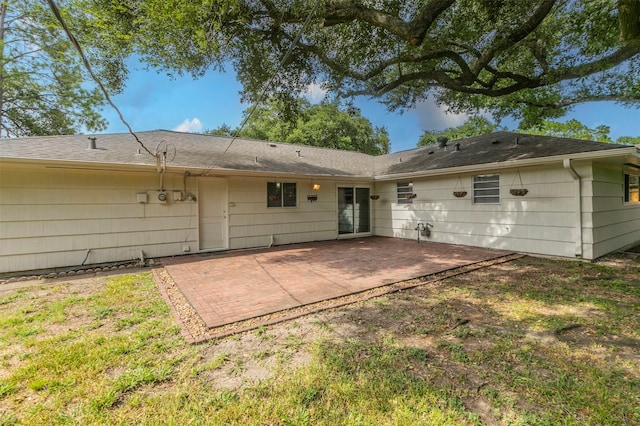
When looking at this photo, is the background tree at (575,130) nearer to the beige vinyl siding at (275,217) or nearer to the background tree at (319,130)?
the background tree at (319,130)

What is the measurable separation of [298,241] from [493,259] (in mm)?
5451

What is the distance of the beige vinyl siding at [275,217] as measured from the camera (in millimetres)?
7902

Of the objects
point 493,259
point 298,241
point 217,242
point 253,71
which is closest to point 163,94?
point 253,71

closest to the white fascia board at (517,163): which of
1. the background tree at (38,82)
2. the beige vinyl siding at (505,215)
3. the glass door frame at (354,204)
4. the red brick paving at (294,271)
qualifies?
the beige vinyl siding at (505,215)

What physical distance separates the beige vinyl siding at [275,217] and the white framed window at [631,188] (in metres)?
8.45

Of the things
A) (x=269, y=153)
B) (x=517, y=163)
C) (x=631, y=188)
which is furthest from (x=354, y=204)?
(x=631, y=188)

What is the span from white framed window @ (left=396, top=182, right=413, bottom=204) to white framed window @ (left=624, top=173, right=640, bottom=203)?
5745mm

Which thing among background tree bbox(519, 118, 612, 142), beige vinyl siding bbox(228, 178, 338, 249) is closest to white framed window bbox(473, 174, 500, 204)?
beige vinyl siding bbox(228, 178, 338, 249)

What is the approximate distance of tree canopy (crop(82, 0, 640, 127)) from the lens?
522 cm

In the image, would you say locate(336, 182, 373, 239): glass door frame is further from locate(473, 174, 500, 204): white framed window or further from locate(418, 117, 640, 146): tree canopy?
locate(418, 117, 640, 146): tree canopy

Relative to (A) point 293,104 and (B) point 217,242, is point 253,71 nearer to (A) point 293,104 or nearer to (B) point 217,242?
(A) point 293,104

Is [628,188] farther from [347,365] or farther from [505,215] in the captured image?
[347,365]

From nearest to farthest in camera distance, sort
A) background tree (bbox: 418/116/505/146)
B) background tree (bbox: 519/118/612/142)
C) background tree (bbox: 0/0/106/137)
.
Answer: background tree (bbox: 0/0/106/137), background tree (bbox: 519/118/612/142), background tree (bbox: 418/116/505/146)

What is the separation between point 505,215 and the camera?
715cm
